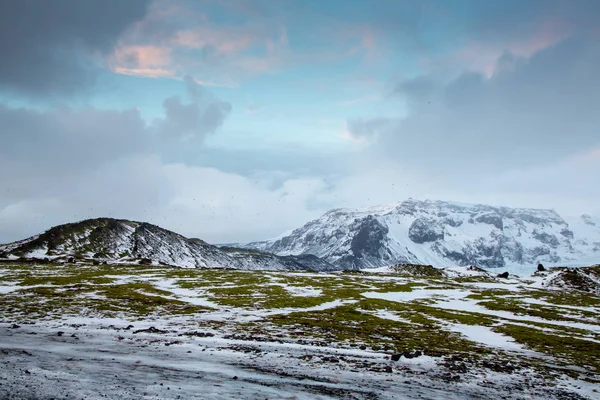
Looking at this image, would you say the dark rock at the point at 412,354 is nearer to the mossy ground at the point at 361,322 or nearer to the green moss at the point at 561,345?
the mossy ground at the point at 361,322

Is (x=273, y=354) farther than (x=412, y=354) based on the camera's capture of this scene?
No

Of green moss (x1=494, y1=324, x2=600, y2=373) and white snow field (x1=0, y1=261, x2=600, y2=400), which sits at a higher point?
white snow field (x1=0, y1=261, x2=600, y2=400)

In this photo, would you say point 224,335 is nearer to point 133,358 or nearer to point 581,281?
point 133,358

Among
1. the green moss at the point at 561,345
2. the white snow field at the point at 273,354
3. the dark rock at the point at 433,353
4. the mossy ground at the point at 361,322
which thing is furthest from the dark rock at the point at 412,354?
the green moss at the point at 561,345

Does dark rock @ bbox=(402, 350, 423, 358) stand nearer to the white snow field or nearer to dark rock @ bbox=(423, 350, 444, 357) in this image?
the white snow field

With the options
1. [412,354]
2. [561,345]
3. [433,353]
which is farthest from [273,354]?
[561,345]

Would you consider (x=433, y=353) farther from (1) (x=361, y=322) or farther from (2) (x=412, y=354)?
(1) (x=361, y=322)

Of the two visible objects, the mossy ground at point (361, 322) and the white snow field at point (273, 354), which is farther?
the mossy ground at point (361, 322)

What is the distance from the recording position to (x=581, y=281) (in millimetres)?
113875

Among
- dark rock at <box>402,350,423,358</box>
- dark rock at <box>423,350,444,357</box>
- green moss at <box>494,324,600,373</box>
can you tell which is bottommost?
green moss at <box>494,324,600,373</box>

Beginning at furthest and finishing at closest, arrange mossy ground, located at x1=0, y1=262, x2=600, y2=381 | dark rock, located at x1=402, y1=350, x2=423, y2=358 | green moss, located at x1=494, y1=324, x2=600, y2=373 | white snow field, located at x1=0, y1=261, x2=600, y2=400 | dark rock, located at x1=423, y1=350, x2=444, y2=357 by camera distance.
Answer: mossy ground, located at x1=0, y1=262, x2=600, y2=381, green moss, located at x1=494, y1=324, x2=600, y2=373, dark rock, located at x1=423, y1=350, x2=444, y2=357, dark rock, located at x1=402, y1=350, x2=423, y2=358, white snow field, located at x1=0, y1=261, x2=600, y2=400

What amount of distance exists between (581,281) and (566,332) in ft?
307

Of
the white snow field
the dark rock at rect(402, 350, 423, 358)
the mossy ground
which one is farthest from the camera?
the mossy ground

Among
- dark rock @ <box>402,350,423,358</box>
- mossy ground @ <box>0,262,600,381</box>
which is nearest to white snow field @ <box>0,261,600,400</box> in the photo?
dark rock @ <box>402,350,423,358</box>
